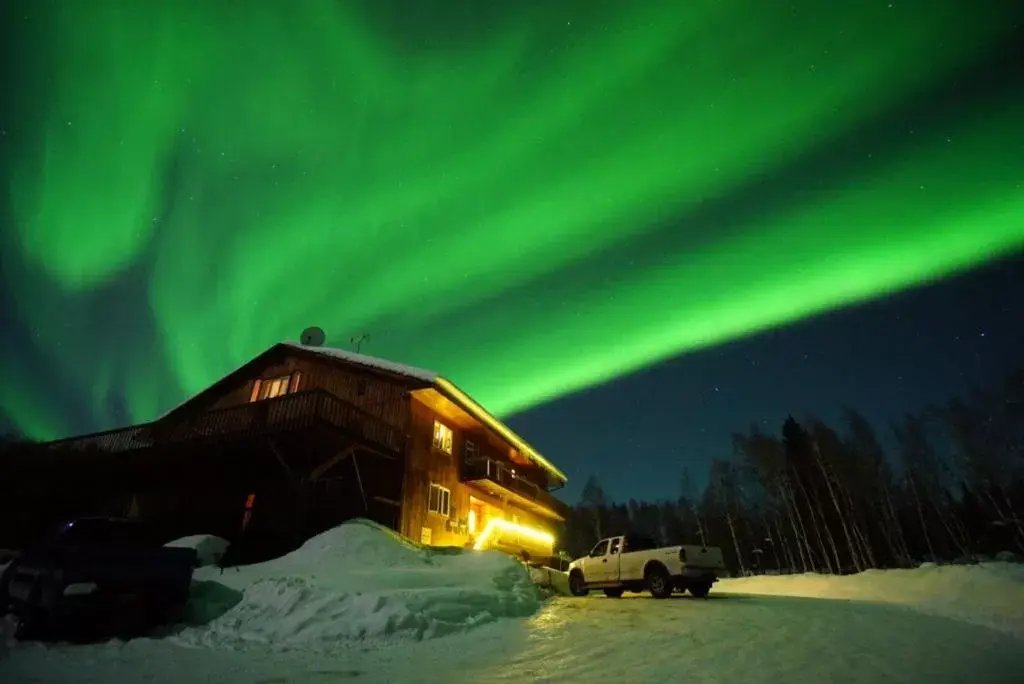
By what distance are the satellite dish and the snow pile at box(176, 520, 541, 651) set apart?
14.2 metres

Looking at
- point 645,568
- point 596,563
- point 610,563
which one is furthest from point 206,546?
point 645,568

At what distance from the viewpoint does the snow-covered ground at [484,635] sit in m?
5.49

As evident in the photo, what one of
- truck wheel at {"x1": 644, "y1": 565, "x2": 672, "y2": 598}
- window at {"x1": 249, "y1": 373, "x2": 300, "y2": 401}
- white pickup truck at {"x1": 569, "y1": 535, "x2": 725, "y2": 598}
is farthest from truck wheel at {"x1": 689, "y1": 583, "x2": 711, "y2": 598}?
window at {"x1": 249, "y1": 373, "x2": 300, "y2": 401}

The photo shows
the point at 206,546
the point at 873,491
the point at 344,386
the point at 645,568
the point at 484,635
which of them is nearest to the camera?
the point at 484,635

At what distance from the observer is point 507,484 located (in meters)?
26.2

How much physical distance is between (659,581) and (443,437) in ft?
40.6

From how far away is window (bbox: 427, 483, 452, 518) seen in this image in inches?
844

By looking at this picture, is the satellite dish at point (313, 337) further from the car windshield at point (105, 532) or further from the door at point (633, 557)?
the door at point (633, 557)

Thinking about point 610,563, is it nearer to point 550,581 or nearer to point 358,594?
point 550,581

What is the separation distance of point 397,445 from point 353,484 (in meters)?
2.16

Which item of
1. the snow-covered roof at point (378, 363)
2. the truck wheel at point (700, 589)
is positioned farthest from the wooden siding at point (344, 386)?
the truck wheel at point (700, 589)

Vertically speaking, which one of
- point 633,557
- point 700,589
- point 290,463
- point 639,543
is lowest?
point 700,589

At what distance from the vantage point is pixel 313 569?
10898mm

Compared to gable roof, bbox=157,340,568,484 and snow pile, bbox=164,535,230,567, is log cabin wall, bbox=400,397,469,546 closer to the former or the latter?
gable roof, bbox=157,340,568,484
